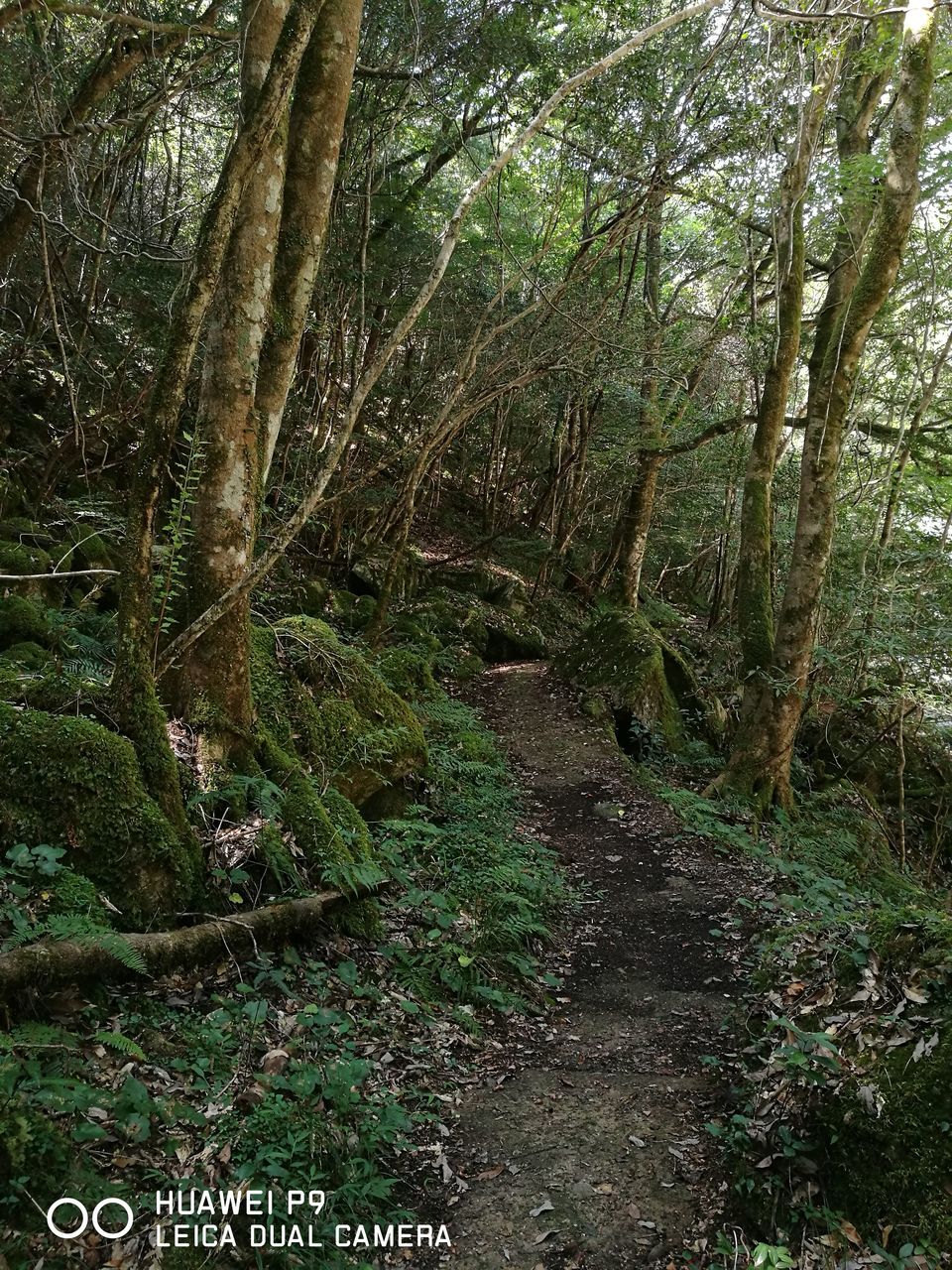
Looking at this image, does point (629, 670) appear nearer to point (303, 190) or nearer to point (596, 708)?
point (596, 708)

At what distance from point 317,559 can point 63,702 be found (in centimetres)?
797

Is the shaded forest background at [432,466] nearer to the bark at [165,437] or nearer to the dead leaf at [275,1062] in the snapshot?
the bark at [165,437]

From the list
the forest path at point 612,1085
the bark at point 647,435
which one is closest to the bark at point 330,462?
the forest path at point 612,1085

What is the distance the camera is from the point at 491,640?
1446 cm

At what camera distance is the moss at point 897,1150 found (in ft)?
8.52

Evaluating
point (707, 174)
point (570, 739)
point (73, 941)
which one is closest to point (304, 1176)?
point (73, 941)

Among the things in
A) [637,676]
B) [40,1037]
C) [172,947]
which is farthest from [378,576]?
[40,1037]

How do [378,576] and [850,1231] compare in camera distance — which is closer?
[850,1231]

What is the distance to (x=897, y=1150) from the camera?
2.76 m

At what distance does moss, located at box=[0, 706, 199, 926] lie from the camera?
3.69 metres

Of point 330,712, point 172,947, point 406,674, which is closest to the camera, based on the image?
point 172,947

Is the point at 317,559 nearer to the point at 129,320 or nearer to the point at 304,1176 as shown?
the point at 129,320

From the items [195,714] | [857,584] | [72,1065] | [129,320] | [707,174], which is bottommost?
[72,1065]

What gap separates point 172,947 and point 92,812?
796mm
